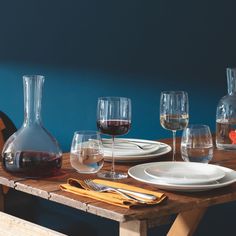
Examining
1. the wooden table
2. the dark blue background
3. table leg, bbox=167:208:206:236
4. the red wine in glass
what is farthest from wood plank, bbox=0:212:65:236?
the dark blue background

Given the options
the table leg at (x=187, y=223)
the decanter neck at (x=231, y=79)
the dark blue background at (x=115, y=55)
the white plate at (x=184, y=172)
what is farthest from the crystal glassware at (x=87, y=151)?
the dark blue background at (x=115, y=55)

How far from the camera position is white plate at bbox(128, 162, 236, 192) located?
65.2 inches

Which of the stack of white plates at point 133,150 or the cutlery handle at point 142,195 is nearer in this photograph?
the cutlery handle at point 142,195

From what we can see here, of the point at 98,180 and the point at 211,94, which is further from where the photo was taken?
the point at 211,94

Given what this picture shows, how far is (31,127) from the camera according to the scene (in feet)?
6.15

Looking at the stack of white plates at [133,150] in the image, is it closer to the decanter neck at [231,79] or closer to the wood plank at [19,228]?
the decanter neck at [231,79]

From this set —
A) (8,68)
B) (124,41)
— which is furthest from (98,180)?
(8,68)

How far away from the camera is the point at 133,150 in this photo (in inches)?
82.3

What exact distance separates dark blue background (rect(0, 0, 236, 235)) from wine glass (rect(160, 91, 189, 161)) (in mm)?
1161

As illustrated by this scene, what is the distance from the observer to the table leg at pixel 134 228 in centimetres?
151

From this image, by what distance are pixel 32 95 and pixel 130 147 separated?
446 mm

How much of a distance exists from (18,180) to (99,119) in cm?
30

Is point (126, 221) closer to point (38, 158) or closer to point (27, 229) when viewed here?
point (27, 229)

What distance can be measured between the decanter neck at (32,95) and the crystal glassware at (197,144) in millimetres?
423
